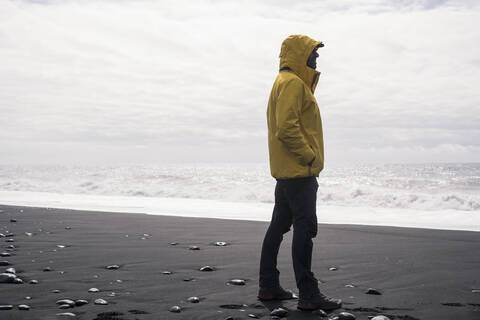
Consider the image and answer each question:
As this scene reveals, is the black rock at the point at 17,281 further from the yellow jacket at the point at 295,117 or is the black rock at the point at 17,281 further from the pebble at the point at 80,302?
the yellow jacket at the point at 295,117

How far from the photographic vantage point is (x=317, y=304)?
11.0ft

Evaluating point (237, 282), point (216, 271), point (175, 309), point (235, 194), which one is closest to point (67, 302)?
point (175, 309)

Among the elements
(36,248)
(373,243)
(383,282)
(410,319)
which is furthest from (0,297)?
(373,243)

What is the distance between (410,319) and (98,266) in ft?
10.6

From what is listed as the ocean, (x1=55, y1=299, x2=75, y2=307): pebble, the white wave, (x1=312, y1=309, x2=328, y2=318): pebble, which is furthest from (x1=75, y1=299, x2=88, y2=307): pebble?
the white wave

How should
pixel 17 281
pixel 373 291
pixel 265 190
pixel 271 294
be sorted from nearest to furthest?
pixel 271 294
pixel 373 291
pixel 17 281
pixel 265 190

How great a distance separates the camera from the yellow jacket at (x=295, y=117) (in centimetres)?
333

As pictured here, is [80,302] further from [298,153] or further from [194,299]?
[298,153]

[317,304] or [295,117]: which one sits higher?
[295,117]

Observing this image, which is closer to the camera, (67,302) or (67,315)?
(67,315)

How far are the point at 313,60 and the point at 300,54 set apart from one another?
125mm

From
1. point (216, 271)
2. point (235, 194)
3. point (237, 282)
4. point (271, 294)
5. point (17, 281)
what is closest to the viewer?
point (271, 294)

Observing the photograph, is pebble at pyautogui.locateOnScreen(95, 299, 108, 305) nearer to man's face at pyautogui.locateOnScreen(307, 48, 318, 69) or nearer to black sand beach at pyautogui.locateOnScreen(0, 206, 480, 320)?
black sand beach at pyautogui.locateOnScreen(0, 206, 480, 320)

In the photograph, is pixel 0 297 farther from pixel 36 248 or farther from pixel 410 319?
pixel 410 319
